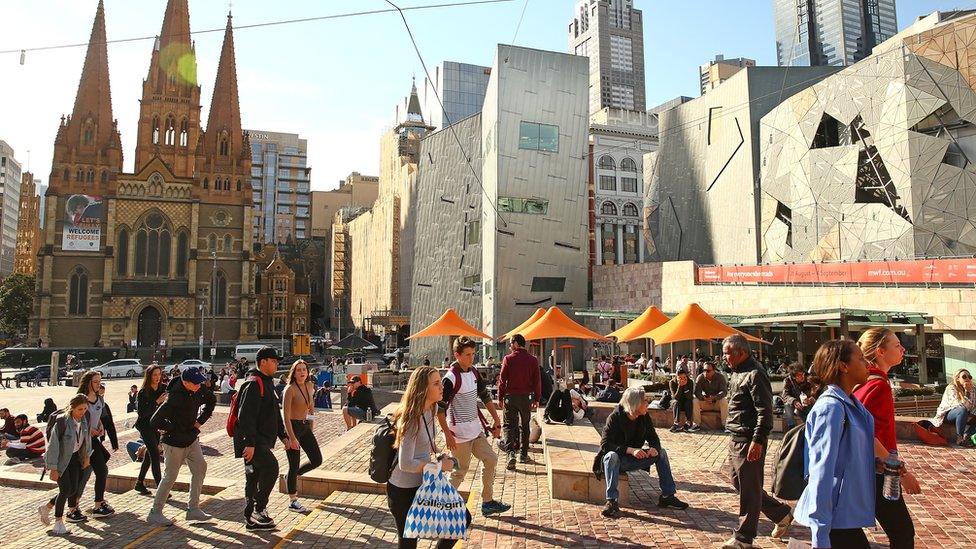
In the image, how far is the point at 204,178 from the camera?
69625 millimetres

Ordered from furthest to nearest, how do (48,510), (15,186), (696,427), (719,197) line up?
1. (15,186)
2. (719,197)
3. (696,427)
4. (48,510)

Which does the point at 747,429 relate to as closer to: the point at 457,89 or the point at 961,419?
the point at 961,419

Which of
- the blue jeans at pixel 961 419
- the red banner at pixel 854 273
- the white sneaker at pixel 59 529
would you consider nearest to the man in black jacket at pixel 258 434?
the white sneaker at pixel 59 529

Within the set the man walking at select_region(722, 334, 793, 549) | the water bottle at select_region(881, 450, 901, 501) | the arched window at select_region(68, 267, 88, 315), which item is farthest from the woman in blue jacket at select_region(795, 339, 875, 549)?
the arched window at select_region(68, 267, 88, 315)

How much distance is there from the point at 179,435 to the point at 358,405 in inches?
304

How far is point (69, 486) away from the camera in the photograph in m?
6.96

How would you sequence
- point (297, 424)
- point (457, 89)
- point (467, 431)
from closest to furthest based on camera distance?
point (467, 431) < point (297, 424) < point (457, 89)

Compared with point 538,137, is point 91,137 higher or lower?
higher

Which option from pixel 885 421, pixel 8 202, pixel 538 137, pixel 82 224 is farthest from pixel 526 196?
pixel 8 202

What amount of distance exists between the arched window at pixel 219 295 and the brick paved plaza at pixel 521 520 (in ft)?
201

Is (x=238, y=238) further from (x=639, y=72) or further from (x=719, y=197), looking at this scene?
(x=639, y=72)

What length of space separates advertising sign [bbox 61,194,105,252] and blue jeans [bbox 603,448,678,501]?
69.8 meters

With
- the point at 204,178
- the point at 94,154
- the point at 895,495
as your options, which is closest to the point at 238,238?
the point at 204,178

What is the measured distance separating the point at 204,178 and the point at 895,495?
74.1m
